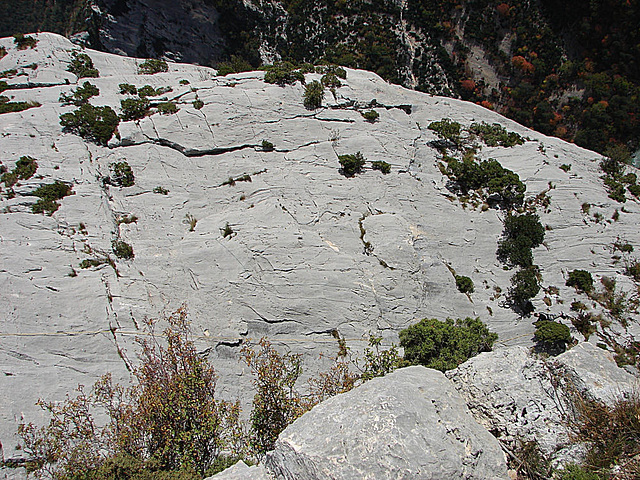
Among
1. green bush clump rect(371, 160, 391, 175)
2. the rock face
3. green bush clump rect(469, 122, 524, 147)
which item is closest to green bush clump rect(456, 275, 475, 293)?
the rock face

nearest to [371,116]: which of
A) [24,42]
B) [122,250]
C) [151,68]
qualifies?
[122,250]

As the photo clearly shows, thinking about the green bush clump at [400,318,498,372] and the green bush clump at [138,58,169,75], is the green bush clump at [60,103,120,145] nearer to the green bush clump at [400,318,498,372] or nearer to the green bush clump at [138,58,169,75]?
the green bush clump at [138,58,169,75]

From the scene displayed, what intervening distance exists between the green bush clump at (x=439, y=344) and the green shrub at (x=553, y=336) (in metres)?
4.00

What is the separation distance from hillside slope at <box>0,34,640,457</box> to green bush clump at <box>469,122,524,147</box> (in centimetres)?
87

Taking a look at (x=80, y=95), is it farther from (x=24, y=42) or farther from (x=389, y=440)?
(x=389, y=440)

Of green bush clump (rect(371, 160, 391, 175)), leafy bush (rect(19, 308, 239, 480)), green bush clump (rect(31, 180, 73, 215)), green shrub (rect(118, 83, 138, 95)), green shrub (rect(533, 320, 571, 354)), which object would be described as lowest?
green shrub (rect(533, 320, 571, 354))

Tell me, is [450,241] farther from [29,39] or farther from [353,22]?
[353,22]

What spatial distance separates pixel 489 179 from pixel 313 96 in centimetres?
1857

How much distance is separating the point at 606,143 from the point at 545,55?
2580 centimetres

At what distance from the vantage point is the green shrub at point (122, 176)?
27.4m

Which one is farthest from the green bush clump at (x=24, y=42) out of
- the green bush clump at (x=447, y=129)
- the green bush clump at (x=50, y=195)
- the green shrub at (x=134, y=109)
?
the green bush clump at (x=447, y=129)

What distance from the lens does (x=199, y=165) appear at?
3019 centimetres

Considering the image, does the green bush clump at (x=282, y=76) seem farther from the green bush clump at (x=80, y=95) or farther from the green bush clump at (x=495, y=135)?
the green bush clump at (x=495, y=135)

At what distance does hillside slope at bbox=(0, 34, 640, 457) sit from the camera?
1867 centimetres
